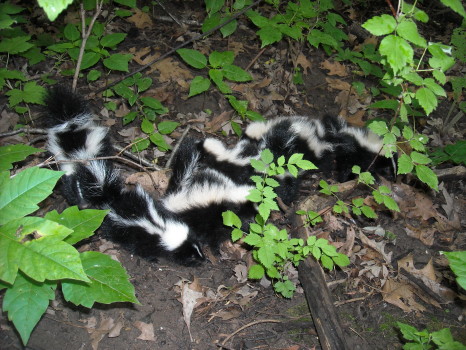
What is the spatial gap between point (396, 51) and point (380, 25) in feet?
0.57

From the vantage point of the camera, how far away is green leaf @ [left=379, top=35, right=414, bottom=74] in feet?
7.16

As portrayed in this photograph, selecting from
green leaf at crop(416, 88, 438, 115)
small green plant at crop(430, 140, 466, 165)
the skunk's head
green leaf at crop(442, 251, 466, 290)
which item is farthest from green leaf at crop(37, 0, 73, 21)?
small green plant at crop(430, 140, 466, 165)

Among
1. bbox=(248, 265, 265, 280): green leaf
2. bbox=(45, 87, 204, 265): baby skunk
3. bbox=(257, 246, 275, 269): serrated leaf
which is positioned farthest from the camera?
bbox=(45, 87, 204, 265): baby skunk

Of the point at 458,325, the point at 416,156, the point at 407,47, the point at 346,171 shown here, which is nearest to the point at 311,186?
the point at 346,171

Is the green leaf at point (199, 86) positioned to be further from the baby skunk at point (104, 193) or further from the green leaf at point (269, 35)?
the baby skunk at point (104, 193)

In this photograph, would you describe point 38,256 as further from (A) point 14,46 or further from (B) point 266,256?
(A) point 14,46

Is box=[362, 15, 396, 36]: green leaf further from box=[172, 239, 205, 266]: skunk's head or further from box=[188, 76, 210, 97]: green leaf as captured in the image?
box=[188, 76, 210, 97]: green leaf

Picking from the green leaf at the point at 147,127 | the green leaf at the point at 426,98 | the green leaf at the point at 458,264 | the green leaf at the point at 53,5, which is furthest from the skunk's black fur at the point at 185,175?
the green leaf at the point at 458,264

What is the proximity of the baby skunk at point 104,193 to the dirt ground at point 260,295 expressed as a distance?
182 mm

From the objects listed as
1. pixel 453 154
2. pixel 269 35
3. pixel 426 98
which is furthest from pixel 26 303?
pixel 453 154

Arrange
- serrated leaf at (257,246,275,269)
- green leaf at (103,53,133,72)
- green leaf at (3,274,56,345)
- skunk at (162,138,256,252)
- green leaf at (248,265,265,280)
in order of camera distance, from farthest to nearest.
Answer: green leaf at (103,53,133,72), skunk at (162,138,256,252), green leaf at (248,265,265,280), serrated leaf at (257,246,275,269), green leaf at (3,274,56,345)

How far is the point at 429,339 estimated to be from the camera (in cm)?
248

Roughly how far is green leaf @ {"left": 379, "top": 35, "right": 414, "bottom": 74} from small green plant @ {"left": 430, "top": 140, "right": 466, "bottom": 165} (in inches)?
104

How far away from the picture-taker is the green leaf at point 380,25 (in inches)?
86.7
